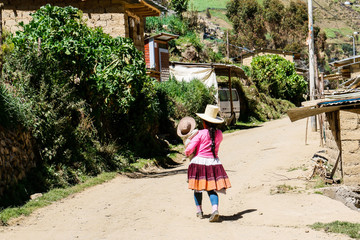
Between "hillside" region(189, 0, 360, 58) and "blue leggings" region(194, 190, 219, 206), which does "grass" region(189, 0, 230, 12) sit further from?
"blue leggings" region(194, 190, 219, 206)

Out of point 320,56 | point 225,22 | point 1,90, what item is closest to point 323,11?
point 225,22

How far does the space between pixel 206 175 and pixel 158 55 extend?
23224 mm

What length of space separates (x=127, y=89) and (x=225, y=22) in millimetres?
85957

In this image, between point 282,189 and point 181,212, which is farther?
point 282,189

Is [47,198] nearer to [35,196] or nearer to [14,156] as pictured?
[35,196]

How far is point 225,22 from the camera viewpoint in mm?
99062

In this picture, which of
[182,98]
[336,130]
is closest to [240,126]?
[182,98]

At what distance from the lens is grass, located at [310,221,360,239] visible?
6.66m

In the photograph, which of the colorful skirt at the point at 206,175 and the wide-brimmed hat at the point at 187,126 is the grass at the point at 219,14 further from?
the colorful skirt at the point at 206,175

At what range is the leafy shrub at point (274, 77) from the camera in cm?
4400

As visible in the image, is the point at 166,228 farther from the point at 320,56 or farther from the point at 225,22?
the point at 225,22

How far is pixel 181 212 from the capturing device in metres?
8.84

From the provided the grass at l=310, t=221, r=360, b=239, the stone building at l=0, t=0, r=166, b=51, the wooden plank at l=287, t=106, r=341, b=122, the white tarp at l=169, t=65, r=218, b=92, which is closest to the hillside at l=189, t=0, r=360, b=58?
the white tarp at l=169, t=65, r=218, b=92

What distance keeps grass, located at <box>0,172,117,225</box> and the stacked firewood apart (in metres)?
0.66
